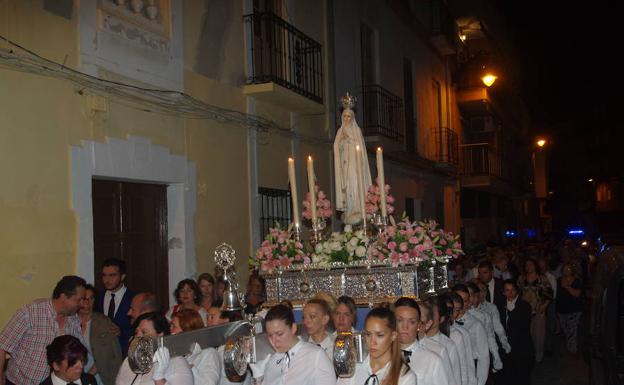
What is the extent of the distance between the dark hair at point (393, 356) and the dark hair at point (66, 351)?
219cm

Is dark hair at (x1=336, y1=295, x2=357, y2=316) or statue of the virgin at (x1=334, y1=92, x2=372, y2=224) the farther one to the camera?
statue of the virgin at (x1=334, y1=92, x2=372, y2=224)

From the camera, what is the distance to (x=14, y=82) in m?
6.45

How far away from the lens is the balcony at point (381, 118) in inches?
571

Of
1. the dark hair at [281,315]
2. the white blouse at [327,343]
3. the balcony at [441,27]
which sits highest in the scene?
the balcony at [441,27]

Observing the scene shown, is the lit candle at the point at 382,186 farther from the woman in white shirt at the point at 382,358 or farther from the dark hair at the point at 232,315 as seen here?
the woman in white shirt at the point at 382,358

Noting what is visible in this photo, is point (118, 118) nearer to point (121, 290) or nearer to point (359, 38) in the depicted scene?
point (121, 290)

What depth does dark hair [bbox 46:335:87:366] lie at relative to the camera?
507 cm

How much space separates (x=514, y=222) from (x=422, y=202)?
656 inches

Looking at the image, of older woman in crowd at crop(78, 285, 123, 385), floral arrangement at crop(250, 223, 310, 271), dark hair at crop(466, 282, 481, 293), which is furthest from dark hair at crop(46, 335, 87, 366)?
dark hair at crop(466, 282, 481, 293)

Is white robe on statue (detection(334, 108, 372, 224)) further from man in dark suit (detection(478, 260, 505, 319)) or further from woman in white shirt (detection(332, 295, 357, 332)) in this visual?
man in dark suit (detection(478, 260, 505, 319))

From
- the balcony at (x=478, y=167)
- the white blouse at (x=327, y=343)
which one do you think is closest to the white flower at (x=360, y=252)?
the white blouse at (x=327, y=343)

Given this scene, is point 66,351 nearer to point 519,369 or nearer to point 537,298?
point 519,369

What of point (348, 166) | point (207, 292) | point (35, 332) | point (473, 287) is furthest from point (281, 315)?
point (473, 287)

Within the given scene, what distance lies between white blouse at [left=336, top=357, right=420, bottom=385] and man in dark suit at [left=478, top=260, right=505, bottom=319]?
533 centimetres
